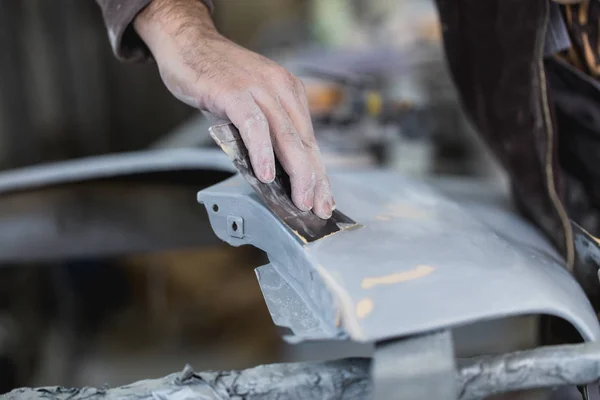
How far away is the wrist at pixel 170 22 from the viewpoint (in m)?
0.85

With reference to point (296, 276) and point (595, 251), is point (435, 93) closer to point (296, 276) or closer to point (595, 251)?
point (595, 251)

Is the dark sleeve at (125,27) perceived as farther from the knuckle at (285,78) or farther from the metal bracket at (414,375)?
the metal bracket at (414,375)

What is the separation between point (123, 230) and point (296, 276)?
2.32 ft

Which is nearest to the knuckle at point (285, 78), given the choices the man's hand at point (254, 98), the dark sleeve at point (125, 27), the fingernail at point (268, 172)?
the man's hand at point (254, 98)

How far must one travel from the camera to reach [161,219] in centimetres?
129

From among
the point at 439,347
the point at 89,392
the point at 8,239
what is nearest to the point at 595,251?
the point at 439,347

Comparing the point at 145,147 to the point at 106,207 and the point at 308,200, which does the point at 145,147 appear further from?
the point at 308,200

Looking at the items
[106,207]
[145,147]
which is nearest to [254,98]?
[106,207]

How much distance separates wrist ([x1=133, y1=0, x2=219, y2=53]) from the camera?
0.85 meters

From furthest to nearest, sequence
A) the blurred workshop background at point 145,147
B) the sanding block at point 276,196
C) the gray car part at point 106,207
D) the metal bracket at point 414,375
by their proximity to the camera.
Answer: the blurred workshop background at point 145,147 < the gray car part at point 106,207 < the sanding block at point 276,196 < the metal bracket at point 414,375

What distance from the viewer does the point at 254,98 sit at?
71 centimetres

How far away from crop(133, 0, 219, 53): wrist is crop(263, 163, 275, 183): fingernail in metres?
0.28

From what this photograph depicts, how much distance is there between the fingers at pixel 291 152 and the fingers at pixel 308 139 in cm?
1

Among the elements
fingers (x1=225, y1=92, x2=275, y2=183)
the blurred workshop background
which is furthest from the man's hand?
the blurred workshop background
